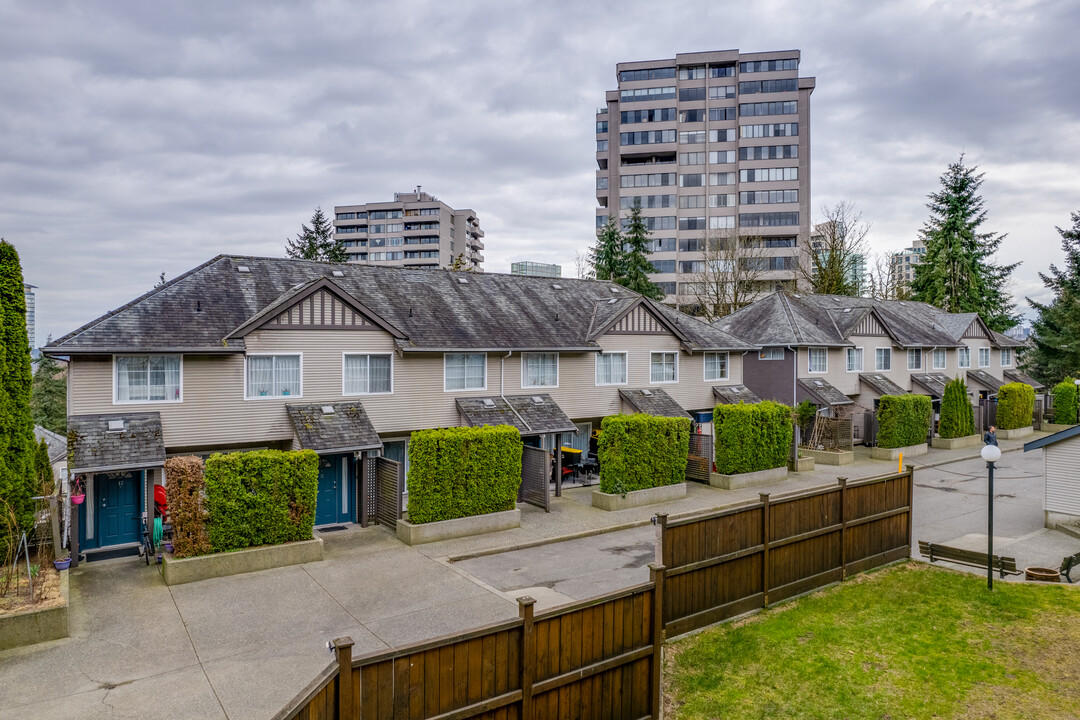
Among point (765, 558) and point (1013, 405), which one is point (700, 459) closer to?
point (765, 558)

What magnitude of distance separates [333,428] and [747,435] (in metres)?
15.0

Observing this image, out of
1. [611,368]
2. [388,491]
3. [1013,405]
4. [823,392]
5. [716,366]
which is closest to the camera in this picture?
[388,491]

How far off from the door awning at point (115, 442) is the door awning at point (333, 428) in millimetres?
3590

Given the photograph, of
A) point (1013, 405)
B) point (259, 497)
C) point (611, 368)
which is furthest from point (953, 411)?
point (259, 497)

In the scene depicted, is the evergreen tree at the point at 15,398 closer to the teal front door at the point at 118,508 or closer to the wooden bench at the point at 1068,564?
the teal front door at the point at 118,508

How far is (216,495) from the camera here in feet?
49.5

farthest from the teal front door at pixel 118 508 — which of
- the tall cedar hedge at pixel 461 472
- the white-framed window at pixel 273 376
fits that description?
the tall cedar hedge at pixel 461 472

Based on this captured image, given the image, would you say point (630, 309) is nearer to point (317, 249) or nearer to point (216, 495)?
point (216, 495)

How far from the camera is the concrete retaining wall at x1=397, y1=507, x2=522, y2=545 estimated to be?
58.4 feet

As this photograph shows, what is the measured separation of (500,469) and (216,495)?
7.46 m

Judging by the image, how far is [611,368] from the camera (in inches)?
1092

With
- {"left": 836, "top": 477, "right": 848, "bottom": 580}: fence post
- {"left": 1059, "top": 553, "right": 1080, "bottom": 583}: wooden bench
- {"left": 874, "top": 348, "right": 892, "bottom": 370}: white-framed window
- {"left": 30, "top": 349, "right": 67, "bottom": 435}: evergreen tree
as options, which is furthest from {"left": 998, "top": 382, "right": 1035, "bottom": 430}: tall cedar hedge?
{"left": 30, "top": 349, "right": 67, "bottom": 435}: evergreen tree

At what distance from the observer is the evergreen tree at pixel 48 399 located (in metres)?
47.8

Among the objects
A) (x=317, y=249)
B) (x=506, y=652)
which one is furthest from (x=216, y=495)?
(x=317, y=249)
